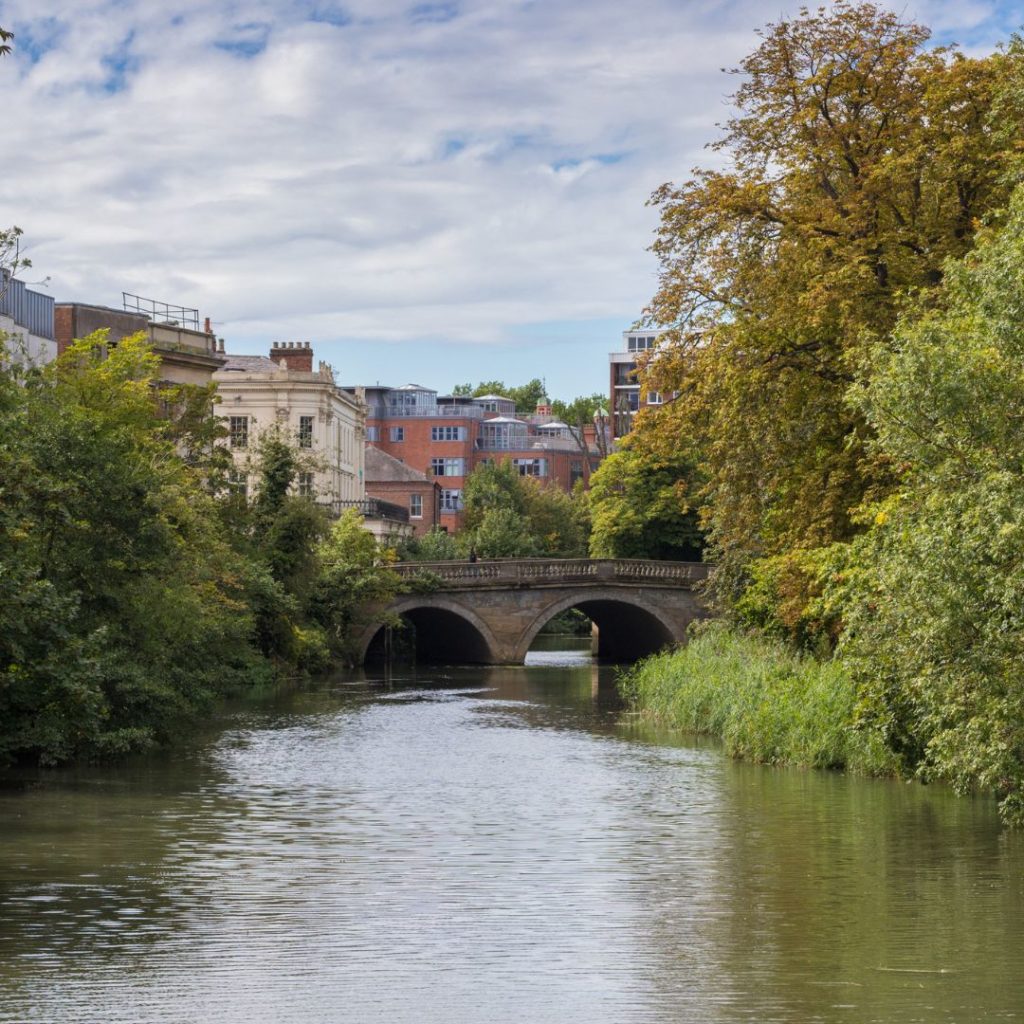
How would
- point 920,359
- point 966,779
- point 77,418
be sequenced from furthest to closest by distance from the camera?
1. point 77,418
2. point 966,779
3. point 920,359

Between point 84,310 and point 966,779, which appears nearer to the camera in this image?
point 966,779

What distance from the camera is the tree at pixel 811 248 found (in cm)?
3112

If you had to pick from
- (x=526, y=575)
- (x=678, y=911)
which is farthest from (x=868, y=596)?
(x=526, y=575)

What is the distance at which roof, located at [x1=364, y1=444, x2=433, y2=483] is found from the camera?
128 meters

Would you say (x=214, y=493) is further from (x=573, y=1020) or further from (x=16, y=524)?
(x=573, y=1020)

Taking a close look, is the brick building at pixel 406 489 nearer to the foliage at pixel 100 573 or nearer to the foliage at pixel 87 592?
the foliage at pixel 100 573

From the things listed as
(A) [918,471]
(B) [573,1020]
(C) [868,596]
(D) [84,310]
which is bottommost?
(B) [573,1020]

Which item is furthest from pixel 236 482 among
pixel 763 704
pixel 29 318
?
pixel 763 704

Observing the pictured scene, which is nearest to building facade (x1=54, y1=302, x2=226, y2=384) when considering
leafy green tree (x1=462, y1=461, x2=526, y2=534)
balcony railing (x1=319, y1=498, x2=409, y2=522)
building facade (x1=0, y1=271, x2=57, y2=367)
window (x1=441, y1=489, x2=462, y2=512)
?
building facade (x1=0, y1=271, x2=57, y2=367)

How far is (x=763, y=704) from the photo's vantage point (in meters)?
31.4

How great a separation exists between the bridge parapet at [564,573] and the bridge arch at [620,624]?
63cm

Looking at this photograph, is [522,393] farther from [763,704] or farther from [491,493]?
[763,704]

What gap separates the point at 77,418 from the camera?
100 feet

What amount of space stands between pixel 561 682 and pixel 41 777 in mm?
32880
